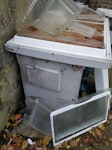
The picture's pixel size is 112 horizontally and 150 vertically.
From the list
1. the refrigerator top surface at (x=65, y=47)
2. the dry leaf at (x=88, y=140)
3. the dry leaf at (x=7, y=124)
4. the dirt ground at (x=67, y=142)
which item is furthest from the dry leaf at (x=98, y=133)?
the dry leaf at (x=7, y=124)

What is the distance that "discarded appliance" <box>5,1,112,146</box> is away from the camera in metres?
2.52

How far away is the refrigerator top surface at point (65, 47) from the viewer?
247 cm

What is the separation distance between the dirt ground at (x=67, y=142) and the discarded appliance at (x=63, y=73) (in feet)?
0.33

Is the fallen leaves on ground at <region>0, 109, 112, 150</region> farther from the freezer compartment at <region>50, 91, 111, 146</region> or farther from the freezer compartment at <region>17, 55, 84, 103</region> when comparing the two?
the freezer compartment at <region>17, 55, 84, 103</region>

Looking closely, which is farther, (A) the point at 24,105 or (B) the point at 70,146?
(A) the point at 24,105

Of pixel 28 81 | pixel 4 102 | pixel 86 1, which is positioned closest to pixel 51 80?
pixel 28 81

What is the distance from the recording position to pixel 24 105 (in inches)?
140

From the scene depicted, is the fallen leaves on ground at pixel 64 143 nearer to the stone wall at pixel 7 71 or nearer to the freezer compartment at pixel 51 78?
the stone wall at pixel 7 71

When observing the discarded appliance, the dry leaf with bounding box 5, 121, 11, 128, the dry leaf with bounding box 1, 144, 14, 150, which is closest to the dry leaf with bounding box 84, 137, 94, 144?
the discarded appliance

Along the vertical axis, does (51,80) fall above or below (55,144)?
Answer: above

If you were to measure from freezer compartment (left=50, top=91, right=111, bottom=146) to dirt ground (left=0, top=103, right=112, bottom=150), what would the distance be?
92mm

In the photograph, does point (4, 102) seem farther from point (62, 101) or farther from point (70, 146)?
point (70, 146)

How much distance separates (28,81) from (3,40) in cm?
73

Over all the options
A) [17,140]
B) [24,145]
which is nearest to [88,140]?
[24,145]
